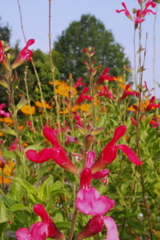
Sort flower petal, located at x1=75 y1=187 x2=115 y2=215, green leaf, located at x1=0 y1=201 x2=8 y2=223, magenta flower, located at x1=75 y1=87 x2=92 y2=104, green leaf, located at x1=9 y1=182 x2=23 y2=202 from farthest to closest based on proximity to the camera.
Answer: magenta flower, located at x1=75 y1=87 x2=92 y2=104 → green leaf, located at x1=9 y1=182 x2=23 y2=202 → green leaf, located at x1=0 y1=201 x2=8 y2=223 → flower petal, located at x1=75 y1=187 x2=115 y2=215

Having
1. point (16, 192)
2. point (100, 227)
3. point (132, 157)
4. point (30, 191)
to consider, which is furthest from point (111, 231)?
point (16, 192)

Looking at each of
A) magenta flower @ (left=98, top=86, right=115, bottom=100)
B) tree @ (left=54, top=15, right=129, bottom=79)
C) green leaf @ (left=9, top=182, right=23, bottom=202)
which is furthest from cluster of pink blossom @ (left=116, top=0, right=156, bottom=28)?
tree @ (left=54, top=15, right=129, bottom=79)

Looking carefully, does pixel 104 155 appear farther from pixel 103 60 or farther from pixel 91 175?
pixel 103 60

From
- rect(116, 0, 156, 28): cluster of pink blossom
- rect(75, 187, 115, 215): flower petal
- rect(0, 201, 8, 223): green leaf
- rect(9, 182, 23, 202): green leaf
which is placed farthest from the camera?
rect(116, 0, 156, 28): cluster of pink blossom

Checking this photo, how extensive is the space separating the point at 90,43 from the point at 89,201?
31060mm

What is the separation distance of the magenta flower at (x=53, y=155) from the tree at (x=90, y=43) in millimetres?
27281

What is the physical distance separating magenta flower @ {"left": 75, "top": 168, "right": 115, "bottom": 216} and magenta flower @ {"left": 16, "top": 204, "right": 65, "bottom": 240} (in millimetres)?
107

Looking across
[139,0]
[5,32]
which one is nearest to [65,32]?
[5,32]

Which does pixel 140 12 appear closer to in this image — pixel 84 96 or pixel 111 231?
pixel 84 96

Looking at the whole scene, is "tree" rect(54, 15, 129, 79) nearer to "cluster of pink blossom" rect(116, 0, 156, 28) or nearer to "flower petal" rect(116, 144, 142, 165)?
"cluster of pink blossom" rect(116, 0, 156, 28)

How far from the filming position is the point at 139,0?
1.99 meters

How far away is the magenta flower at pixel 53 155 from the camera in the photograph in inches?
30.9

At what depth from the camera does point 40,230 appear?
30.8 inches

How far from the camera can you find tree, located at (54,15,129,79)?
29.1m
